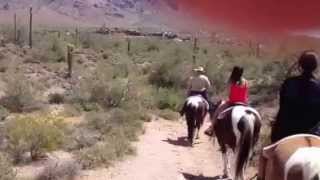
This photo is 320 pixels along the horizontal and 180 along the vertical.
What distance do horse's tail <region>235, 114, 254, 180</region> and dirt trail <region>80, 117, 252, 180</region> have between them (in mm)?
1599

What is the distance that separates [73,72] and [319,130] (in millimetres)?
22558

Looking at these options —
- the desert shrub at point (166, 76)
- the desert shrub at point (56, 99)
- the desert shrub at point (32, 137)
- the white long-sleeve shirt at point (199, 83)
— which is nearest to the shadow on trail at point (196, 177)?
the desert shrub at point (32, 137)

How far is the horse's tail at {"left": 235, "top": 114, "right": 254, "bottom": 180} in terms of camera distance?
8.24 meters

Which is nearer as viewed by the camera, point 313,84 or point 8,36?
point 313,84

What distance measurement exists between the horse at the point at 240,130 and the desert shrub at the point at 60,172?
2286mm

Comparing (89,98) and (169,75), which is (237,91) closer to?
(89,98)

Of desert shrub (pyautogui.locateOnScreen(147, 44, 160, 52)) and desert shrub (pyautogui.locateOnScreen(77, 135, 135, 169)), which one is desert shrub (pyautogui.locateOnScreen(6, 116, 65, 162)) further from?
desert shrub (pyautogui.locateOnScreen(147, 44, 160, 52))

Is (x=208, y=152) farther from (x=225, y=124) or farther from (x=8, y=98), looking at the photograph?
(x=8, y=98)

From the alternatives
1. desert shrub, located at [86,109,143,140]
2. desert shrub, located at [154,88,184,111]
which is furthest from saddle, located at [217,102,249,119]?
desert shrub, located at [154,88,184,111]

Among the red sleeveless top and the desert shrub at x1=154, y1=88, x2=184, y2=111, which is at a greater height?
the red sleeveless top

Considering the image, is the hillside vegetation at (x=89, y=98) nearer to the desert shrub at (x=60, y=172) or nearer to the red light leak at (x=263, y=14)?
the desert shrub at (x=60, y=172)

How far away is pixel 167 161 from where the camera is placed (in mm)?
10891

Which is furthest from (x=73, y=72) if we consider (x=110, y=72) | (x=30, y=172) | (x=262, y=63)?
(x=30, y=172)

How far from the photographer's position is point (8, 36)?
4388 cm
